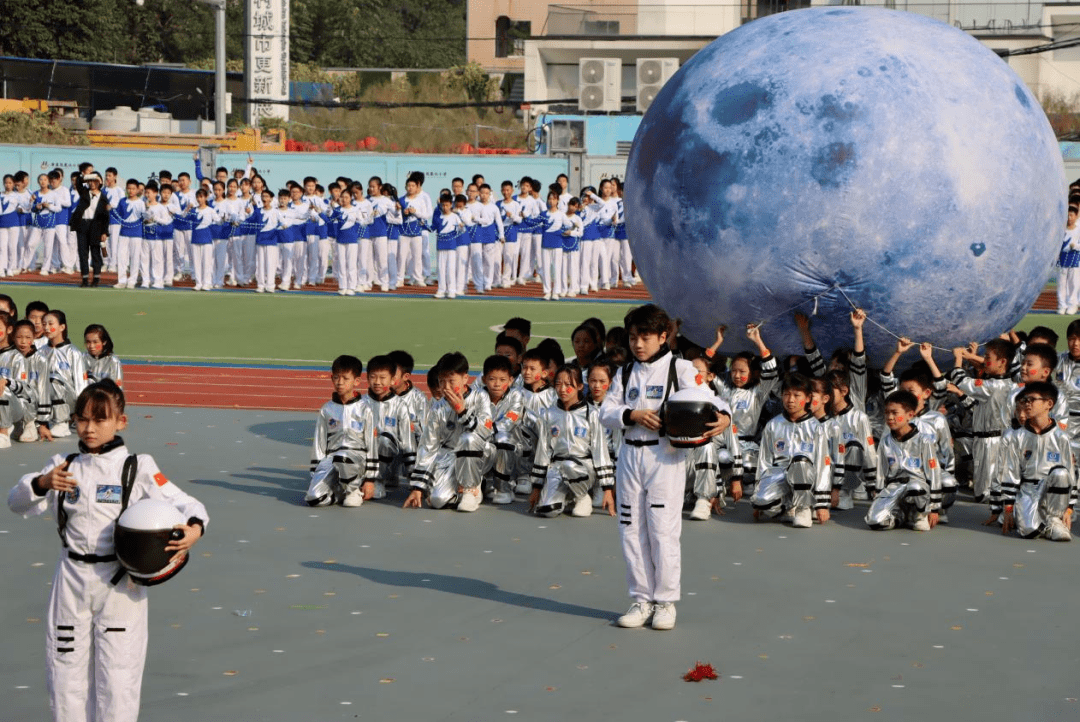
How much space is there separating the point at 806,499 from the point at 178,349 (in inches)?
403

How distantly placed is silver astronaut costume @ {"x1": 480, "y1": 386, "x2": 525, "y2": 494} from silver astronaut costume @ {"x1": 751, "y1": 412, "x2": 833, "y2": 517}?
164cm

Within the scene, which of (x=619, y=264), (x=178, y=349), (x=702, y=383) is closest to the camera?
(x=702, y=383)

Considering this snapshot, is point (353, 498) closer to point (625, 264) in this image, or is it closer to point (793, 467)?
point (793, 467)

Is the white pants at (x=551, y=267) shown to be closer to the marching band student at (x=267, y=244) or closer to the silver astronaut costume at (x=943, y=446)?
the marching band student at (x=267, y=244)

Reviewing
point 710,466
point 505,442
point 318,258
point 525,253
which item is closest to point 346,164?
point 318,258

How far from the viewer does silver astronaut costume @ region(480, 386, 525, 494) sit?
1060 centimetres

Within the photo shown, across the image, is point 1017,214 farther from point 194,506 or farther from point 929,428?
point 194,506

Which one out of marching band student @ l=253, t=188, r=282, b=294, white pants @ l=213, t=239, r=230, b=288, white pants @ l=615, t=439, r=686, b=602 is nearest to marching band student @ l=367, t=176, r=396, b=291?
marching band student @ l=253, t=188, r=282, b=294

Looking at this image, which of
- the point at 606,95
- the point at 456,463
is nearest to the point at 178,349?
the point at 456,463

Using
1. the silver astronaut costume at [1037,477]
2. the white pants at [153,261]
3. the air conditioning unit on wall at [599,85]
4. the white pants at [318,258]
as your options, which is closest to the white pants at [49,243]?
the white pants at [153,261]

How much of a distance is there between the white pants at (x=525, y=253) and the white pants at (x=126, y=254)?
6.59 metres

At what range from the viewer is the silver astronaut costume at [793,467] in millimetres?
9945

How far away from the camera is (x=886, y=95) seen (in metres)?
10.0

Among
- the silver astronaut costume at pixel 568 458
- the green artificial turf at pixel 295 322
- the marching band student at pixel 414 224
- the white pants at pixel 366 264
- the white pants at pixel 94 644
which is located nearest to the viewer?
the white pants at pixel 94 644
